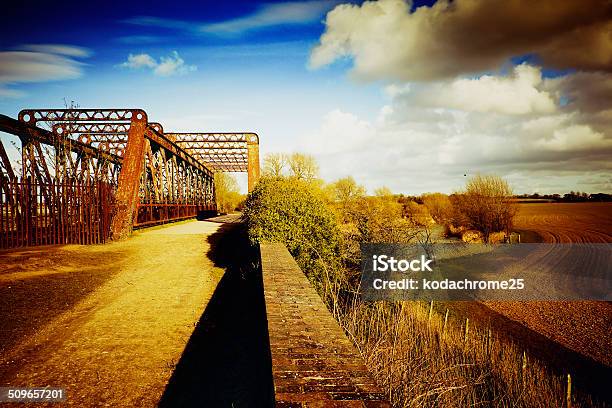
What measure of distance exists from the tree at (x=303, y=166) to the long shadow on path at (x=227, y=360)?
21.6 m

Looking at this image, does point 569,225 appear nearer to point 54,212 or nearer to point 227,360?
point 227,360

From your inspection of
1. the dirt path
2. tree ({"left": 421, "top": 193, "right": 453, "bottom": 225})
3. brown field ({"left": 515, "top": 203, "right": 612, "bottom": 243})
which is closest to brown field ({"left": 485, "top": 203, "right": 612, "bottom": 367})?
brown field ({"left": 515, "top": 203, "right": 612, "bottom": 243})

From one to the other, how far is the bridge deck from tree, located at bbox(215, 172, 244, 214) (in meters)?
44.4

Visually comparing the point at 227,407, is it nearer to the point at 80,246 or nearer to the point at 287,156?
the point at 80,246

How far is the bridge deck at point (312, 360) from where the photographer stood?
1.43 metres

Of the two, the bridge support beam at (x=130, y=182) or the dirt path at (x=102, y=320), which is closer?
the dirt path at (x=102, y=320)

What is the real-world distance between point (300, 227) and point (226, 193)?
48545mm

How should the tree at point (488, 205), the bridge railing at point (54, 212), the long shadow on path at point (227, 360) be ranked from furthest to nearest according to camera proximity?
the tree at point (488, 205) → the bridge railing at point (54, 212) → the long shadow on path at point (227, 360)

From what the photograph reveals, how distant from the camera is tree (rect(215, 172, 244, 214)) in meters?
48.2

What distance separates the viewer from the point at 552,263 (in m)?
21.2

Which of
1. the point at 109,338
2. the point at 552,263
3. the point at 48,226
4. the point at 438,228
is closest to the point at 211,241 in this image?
the point at 48,226

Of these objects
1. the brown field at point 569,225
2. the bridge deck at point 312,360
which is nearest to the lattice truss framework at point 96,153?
the bridge deck at point 312,360

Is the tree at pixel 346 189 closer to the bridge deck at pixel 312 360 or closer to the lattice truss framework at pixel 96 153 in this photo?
the lattice truss framework at pixel 96 153

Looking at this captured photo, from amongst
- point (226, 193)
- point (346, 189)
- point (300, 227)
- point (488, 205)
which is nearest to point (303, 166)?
point (346, 189)
